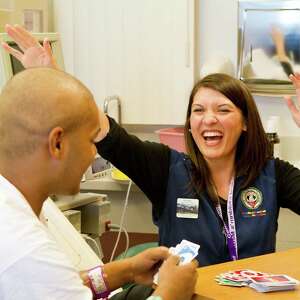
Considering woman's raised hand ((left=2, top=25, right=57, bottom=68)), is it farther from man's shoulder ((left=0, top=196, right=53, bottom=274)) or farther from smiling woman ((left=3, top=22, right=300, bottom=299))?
man's shoulder ((left=0, top=196, right=53, bottom=274))

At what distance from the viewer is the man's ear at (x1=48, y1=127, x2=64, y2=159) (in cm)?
108

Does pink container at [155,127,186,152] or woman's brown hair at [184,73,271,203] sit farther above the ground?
woman's brown hair at [184,73,271,203]

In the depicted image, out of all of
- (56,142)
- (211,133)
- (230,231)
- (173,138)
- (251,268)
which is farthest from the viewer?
(173,138)

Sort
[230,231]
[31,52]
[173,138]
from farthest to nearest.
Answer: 1. [173,138]
2. [230,231]
3. [31,52]

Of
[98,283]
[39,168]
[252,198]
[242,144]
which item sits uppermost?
[39,168]

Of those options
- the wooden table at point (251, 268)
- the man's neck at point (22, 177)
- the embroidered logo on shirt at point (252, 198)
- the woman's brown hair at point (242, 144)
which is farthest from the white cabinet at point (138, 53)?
the man's neck at point (22, 177)

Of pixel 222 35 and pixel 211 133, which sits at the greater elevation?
pixel 222 35

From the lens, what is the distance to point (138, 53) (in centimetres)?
305

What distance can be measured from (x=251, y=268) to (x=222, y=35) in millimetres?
1765

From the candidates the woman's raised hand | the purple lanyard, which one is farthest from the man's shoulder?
the purple lanyard

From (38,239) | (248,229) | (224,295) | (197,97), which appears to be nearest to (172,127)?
(197,97)

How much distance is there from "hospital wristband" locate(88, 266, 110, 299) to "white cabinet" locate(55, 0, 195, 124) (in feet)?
5.37

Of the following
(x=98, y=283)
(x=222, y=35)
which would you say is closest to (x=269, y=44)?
(x=222, y=35)

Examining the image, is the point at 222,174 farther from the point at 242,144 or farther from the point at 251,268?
the point at 251,268
